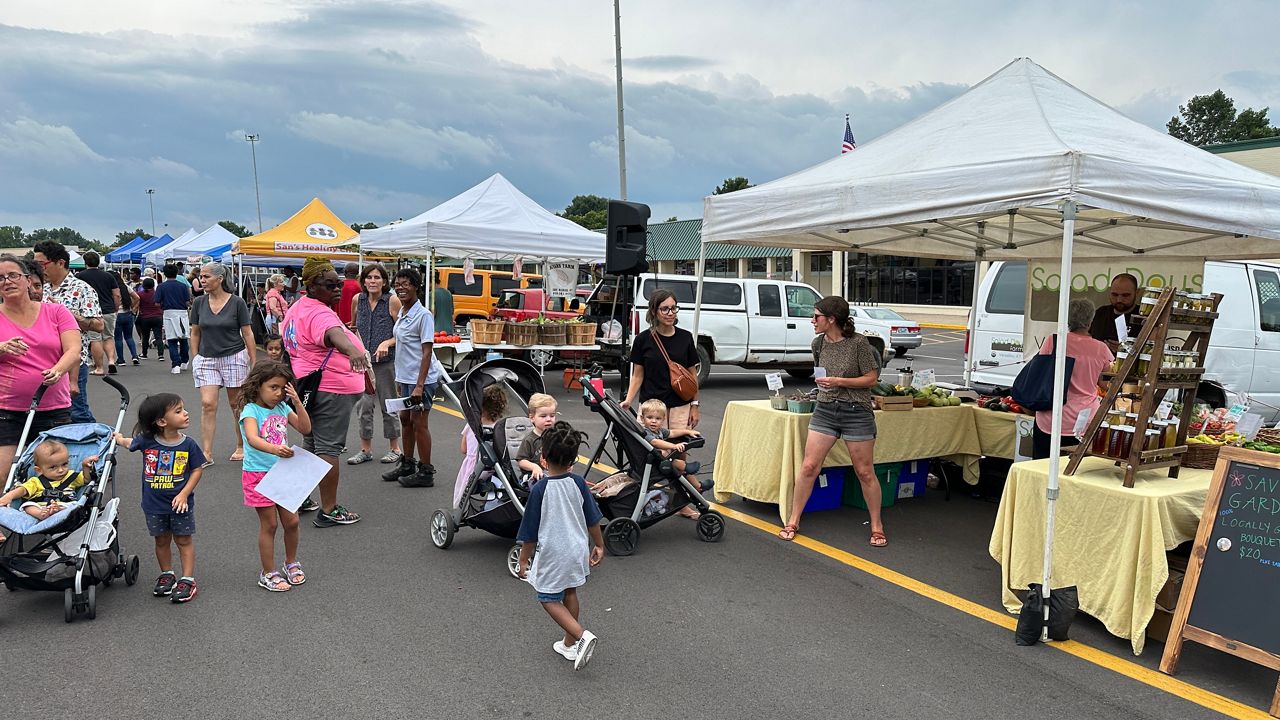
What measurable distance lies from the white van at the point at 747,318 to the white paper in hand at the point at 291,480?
9.47 m

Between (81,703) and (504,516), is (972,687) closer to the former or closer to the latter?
(504,516)

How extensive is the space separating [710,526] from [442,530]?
72.4 inches

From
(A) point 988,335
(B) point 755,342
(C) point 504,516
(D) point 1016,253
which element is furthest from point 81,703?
(B) point 755,342

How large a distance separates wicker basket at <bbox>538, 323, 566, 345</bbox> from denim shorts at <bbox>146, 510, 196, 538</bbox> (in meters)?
8.42

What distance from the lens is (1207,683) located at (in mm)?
3770

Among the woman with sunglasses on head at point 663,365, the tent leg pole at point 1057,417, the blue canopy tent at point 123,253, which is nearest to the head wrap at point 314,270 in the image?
the woman with sunglasses on head at point 663,365

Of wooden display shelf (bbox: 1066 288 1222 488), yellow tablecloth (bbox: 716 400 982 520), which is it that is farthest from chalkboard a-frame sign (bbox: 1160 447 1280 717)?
yellow tablecloth (bbox: 716 400 982 520)

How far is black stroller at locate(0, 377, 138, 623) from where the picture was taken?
4.11 metres

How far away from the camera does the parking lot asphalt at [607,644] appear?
11.6ft

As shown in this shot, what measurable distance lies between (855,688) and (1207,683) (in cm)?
163

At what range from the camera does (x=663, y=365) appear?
6.20 m

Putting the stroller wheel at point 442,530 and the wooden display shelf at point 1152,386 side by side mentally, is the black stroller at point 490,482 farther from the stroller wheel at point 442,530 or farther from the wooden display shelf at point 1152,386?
the wooden display shelf at point 1152,386

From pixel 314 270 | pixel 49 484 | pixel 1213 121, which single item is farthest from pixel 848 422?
pixel 1213 121

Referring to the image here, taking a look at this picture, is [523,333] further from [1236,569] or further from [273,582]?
[1236,569]
